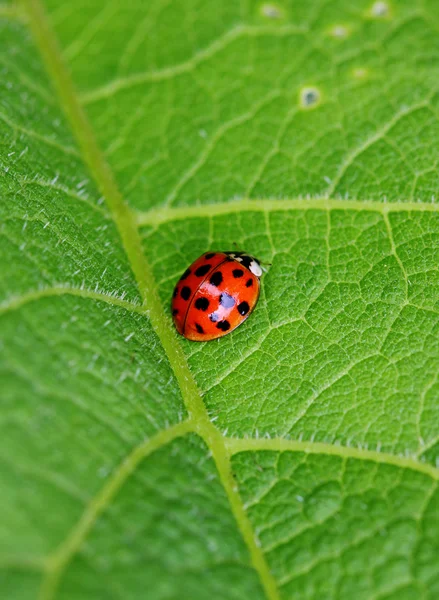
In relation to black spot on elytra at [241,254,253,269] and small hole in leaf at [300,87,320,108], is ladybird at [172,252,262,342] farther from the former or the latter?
small hole in leaf at [300,87,320,108]

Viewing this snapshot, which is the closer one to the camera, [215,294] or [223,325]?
[223,325]

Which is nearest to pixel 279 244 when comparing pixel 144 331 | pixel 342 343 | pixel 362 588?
pixel 342 343

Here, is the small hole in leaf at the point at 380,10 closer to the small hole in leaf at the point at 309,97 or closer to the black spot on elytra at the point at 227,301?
the small hole in leaf at the point at 309,97

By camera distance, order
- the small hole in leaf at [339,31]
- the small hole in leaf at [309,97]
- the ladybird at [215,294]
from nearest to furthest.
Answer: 1. the ladybird at [215,294]
2. the small hole in leaf at [309,97]
3. the small hole in leaf at [339,31]

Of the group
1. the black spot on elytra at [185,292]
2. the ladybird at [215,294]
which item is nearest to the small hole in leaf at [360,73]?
the ladybird at [215,294]

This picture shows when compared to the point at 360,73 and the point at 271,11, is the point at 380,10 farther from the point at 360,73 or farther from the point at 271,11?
the point at 271,11

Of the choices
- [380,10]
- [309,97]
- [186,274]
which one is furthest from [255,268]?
[380,10]
